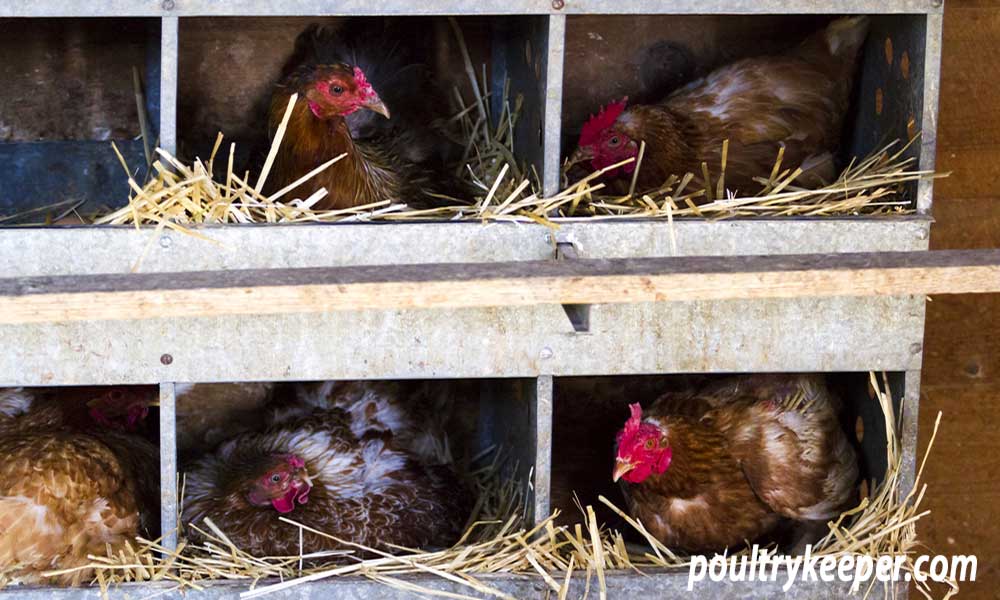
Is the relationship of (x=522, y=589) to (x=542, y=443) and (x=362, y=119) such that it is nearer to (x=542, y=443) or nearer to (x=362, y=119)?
(x=542, y=443)

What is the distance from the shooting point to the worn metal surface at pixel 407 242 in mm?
1977

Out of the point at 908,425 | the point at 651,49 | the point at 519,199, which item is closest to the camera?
the point at 908,425

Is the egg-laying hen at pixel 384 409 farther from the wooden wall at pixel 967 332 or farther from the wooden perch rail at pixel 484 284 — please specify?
the wooden wall at pixel 967 332

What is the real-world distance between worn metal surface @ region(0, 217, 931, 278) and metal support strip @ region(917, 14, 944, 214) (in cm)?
6

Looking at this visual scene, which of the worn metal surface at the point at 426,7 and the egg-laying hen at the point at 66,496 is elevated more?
the worn metal surface at the point at 426,7

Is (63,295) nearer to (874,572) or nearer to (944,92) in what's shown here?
(874,572)

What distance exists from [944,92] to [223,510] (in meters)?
1.93

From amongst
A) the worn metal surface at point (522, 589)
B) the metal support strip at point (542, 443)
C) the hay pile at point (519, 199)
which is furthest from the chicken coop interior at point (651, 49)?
the worn metal surface at point (522, 589)

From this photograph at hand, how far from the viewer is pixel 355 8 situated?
6.50 feet

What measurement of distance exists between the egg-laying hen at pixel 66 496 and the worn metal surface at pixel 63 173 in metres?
0.52

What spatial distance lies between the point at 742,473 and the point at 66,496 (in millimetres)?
1319

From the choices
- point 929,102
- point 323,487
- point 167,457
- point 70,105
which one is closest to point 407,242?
point 167,457

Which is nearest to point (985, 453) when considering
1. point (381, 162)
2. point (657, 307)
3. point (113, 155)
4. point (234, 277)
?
point (657, 307)

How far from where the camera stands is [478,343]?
6.82 feet
